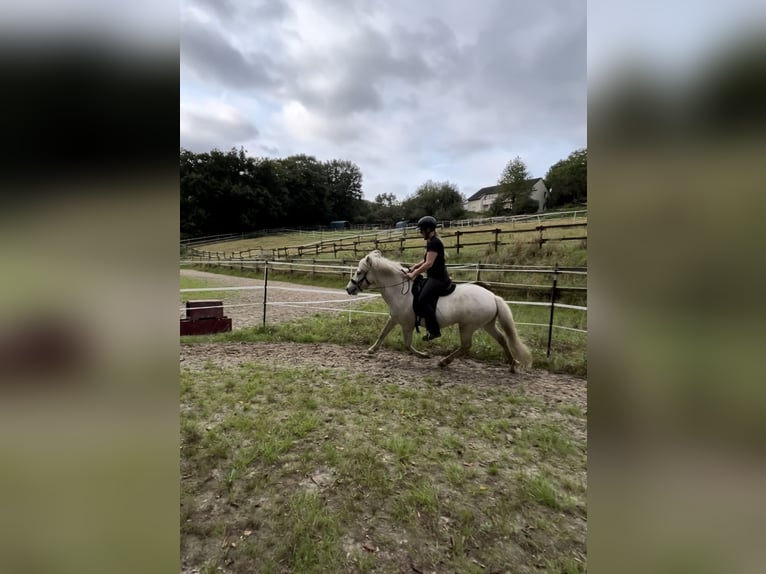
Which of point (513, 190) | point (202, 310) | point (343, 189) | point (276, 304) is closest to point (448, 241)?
point (276, 304)

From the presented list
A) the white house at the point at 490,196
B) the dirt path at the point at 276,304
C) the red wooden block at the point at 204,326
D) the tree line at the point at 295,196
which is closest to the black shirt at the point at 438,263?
the dirt path at the point at 276,304

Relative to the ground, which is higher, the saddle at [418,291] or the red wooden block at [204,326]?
the saddle at [418,291]

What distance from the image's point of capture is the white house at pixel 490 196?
3218cm

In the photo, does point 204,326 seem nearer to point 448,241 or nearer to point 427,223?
point 427,223

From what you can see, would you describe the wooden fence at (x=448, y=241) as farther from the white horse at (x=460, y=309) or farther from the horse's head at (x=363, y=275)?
the horse's head at (x=363, y=275)

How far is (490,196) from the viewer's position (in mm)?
50312

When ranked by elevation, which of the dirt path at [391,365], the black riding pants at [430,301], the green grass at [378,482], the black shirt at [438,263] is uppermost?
the black shirt at [438,263]

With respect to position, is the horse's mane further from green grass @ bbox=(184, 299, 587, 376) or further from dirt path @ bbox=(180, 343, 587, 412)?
green grass @ bbox=(184, 299, 587, 376)

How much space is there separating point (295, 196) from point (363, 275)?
4697 centimetres

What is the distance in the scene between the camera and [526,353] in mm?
3980

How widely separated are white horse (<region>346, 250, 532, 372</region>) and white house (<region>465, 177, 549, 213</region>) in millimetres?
29607
